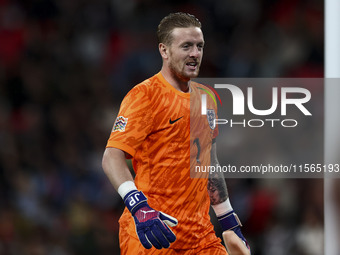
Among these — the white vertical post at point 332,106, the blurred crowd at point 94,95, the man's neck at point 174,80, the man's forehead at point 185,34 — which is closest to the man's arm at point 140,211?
the man's neck at point 174,80

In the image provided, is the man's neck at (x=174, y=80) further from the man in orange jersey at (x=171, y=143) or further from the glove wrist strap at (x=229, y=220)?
the glove wrist strap at (x=229, y=220)

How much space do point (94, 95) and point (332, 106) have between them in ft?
16.2

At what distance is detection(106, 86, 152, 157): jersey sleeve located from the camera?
13.3ft

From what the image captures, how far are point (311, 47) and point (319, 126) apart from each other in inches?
47.0

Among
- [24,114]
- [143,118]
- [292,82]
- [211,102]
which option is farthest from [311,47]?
[143,118]

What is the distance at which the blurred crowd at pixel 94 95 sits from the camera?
7684 millimetres

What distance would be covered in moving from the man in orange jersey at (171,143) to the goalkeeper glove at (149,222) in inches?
4.4

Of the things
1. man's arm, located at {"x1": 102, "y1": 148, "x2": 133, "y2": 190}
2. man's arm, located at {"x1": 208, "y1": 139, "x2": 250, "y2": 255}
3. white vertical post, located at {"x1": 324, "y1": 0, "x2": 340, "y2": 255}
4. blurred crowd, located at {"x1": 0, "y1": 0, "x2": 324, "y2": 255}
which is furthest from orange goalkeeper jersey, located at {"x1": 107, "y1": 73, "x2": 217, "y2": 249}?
blurred crowd, located at {"x1": 0, "y1": 0, "x2": 324, "y2": 255}

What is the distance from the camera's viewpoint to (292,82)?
8070 millimetres

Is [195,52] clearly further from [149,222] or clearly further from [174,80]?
[149,222]

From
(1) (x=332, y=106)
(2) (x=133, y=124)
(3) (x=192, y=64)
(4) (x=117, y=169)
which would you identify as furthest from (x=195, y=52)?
(1) (x=332, y=106)

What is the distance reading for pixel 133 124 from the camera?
4.08m

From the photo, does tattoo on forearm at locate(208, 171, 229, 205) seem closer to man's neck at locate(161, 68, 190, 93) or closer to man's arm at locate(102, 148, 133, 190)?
man's neck at locate(161, 68, 190, 93)

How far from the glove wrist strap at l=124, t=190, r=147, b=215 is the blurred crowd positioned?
3669mm
